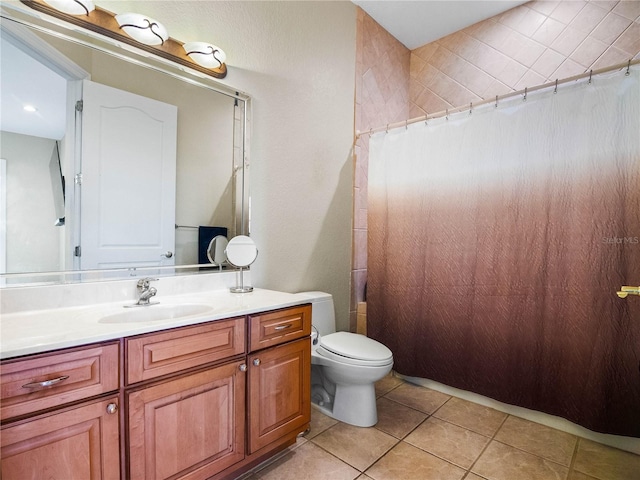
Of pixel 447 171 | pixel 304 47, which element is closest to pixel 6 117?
pixel 304 47

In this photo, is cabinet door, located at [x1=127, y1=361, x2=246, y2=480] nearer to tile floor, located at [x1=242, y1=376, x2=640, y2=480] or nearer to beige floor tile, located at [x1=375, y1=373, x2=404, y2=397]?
tile floor, located at [x1=242, y1=376, x2=640, y2=480]

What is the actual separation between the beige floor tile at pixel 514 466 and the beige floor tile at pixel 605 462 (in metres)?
0.11

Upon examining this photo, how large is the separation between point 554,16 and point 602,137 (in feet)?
4.27

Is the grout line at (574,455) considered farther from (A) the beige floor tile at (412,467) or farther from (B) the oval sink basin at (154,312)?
(B) the oval sink basin at (154,312)

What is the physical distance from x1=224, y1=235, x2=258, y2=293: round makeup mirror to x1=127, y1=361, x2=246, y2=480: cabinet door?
58 cm

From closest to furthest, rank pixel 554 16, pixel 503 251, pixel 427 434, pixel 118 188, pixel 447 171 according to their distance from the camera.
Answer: pixel 118 188 → pixel 427 434 → pixel 503 251 → pixel 447 171 → pixel 554 16

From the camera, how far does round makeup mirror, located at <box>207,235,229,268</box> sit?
5.91ft

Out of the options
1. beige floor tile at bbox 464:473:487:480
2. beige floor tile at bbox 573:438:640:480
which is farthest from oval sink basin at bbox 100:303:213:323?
beige floor tile at bbox 573:438:640:480

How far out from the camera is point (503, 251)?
1.94 m

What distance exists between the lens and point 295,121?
2.17 m

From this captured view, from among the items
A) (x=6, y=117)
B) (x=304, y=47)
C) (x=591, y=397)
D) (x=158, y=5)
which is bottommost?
(x=591, y=397)

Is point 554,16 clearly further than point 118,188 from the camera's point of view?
Yes

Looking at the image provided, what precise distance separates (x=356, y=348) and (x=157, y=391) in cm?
108

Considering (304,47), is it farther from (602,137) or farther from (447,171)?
(602,137)
